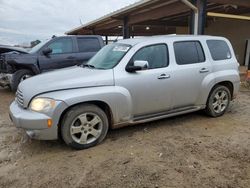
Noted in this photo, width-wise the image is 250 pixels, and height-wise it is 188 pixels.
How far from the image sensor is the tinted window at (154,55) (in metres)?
4.55

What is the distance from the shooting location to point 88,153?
386cm

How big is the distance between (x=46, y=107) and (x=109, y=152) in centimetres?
116

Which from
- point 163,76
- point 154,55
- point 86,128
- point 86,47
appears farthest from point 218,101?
point 86,47

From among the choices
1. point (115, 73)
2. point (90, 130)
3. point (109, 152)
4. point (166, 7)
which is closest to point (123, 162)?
point (109, 152)

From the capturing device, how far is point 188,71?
15.9 ft

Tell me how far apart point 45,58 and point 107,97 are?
4.93m

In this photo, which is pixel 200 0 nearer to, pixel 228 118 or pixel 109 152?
pixel 228 118

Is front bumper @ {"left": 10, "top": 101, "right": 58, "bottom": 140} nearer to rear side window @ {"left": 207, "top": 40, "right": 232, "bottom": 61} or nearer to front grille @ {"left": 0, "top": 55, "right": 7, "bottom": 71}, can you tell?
rear side window @ {"left": 207, "top": 40, "right": 232, "bottom": 61}

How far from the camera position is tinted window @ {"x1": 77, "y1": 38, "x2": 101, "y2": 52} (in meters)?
→ 8.78

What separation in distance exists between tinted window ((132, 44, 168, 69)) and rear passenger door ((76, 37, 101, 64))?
4414 millimetres

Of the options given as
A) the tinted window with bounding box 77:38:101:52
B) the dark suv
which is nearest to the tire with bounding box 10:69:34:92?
the dark suv

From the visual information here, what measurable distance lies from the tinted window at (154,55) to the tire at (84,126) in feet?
4.03

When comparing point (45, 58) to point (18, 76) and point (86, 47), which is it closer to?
point (18, 76)

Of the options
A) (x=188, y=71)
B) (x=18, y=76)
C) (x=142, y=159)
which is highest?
(x=188, y=71)
